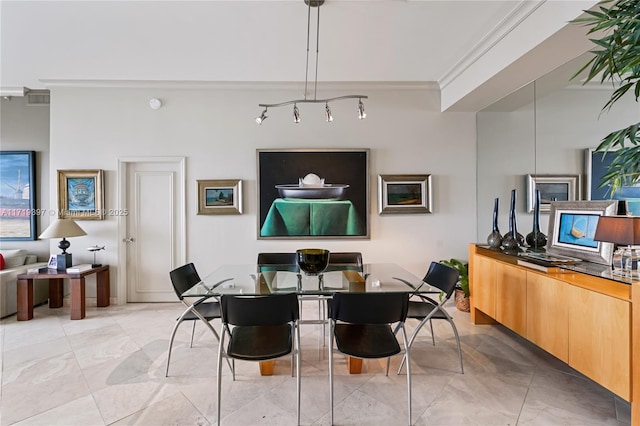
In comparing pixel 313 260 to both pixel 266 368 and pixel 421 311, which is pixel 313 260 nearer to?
pixel 266 368

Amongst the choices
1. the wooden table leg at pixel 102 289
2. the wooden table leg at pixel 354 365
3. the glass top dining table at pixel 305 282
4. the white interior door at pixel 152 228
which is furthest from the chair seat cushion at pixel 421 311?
the wooden table leg at pixel 102 289

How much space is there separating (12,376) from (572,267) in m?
4.37

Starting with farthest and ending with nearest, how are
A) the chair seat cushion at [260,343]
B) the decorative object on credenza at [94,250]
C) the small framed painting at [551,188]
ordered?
the decorative object on credenza at [94,250] < the small framed painting at [551,188] < the chair seat cushion at [260,343]

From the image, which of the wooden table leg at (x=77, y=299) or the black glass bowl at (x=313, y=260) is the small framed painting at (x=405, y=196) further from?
the wooden table leg at (x=77, y=299)

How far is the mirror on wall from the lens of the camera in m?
2.70

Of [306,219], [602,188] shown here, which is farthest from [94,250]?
[602,188]

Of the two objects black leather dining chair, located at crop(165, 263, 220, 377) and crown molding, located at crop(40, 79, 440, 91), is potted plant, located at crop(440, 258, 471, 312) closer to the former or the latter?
crown molding, located at crop(40, 79, 440, 91)

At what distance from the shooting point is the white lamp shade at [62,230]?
3844 millimetres

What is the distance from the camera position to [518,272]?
2842mm

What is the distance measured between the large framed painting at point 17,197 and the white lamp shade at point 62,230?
1171 mm

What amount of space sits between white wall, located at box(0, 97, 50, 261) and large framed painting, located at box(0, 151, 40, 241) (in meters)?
0.07

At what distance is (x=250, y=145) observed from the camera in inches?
171

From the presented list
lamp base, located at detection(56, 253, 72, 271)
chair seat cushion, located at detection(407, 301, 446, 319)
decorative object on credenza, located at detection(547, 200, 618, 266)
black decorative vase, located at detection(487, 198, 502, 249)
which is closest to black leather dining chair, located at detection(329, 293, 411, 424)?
chair seat cushion, located at detection(407, 301, 446, 319)

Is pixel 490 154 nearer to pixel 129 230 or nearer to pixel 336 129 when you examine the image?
pixel 336 129
